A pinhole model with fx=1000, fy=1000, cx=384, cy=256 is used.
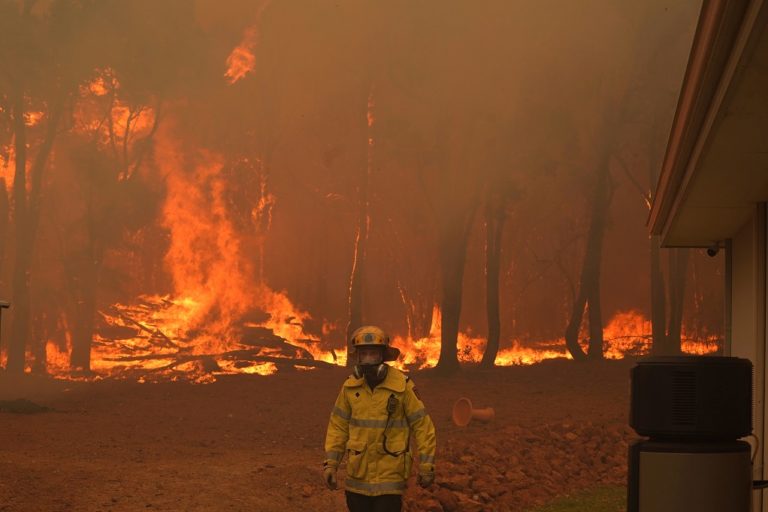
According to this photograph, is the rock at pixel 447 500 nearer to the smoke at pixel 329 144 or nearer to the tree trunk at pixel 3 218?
the smoke at pixel 329 144

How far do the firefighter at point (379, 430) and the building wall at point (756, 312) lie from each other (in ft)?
9.44

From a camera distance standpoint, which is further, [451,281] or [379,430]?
[451,281]

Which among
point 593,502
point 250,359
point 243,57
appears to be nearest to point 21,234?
point 250,359

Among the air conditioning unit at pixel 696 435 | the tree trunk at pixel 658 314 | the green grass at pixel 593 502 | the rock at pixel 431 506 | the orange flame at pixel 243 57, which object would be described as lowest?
the green grass at pixel 593 502

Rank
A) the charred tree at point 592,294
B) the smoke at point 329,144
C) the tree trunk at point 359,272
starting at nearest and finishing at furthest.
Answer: the charred tree at point 592,294 → the tree trunk at point 359,272 → the smoke at point 329,144

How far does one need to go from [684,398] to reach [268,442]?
1628cm

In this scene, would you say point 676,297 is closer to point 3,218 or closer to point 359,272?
point 359,272

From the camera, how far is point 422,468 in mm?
6812

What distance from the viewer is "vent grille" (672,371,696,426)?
5008mm

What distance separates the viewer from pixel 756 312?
8.31m

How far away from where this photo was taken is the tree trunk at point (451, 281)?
1131 inches

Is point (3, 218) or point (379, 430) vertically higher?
point (3, 218)

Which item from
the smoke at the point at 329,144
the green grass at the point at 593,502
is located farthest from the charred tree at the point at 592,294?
the green grass at the point at 593,502

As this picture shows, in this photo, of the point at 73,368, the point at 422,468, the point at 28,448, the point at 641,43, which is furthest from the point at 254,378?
the point at 422,468
